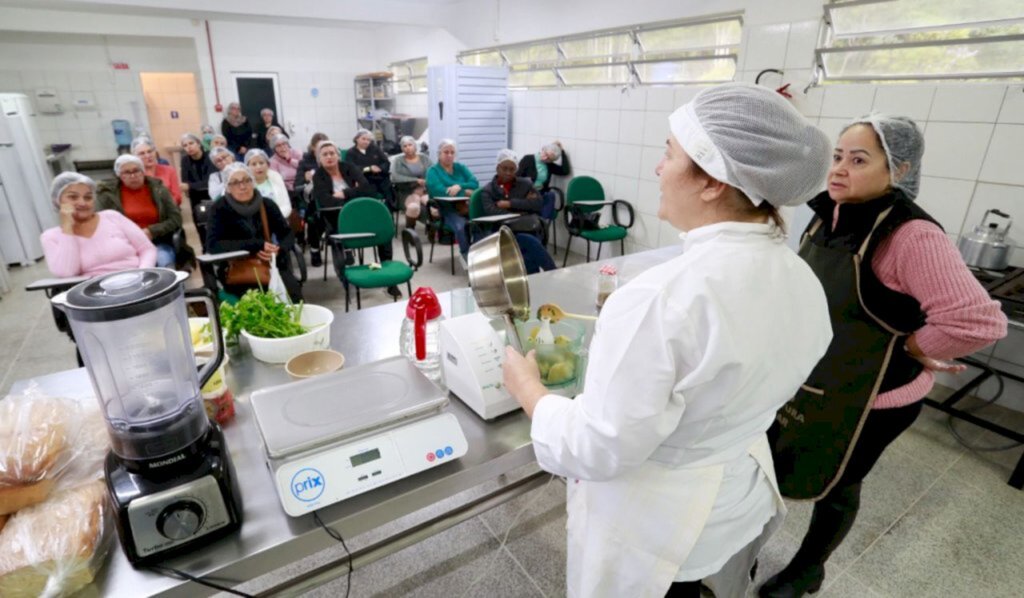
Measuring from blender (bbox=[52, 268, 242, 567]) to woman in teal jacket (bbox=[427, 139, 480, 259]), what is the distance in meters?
3.77

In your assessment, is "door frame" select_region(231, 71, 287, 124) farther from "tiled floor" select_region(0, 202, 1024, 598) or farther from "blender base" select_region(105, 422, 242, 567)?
"blender base" select_region(105, 422, 242, 567)

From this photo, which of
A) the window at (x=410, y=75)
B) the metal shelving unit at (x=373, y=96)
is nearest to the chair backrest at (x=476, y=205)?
the window at (x=410, y=75)

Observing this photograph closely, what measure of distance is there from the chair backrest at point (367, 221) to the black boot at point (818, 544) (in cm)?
290

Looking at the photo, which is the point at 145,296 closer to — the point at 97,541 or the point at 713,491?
the point at 97,541

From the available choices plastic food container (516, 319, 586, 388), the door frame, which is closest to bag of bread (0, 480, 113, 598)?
plastic food container (516, 319, 586, 388)

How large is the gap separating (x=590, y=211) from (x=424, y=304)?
357 centimetres

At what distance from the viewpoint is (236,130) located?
282 inches

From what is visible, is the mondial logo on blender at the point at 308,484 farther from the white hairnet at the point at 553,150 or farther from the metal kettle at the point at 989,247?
the white hairnet at the point at 553,150

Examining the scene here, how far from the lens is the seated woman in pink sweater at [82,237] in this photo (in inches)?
104

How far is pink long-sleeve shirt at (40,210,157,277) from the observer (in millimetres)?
2646

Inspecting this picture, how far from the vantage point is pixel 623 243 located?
477cm

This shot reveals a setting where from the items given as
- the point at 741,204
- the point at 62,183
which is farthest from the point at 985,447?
the point at 62,183

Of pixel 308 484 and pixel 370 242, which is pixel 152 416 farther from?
pixel 370 242

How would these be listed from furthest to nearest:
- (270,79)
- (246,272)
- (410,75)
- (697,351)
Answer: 1. (270,79)
2. (410,75)
3. (246,272)
4. (697,351)
